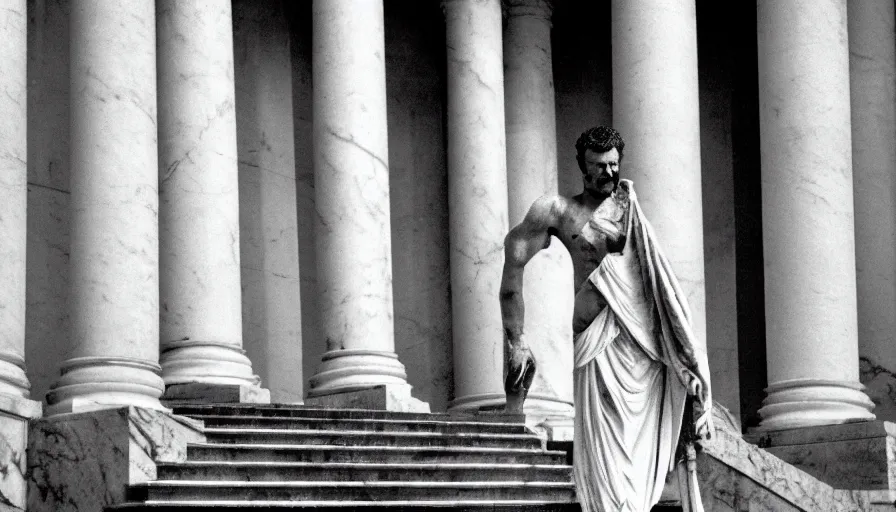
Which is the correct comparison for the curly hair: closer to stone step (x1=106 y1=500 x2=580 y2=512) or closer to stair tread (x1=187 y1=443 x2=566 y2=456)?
stone step (x1=106 y1=500 x2=580 y2=512)

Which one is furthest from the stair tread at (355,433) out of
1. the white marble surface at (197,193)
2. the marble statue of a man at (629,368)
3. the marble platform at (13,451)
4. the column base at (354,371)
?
the marble statue of a man at (629,368)

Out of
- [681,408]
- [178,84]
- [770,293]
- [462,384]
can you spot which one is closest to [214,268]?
[178,84]

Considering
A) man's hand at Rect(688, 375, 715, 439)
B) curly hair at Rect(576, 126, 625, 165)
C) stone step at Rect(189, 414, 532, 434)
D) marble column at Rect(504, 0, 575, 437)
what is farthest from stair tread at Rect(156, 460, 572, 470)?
marble column at Rect(504, 0, 575, 437)

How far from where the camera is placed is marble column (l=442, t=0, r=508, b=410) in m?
35.2

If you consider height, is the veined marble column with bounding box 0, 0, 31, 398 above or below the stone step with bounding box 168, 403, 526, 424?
above

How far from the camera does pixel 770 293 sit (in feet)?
109

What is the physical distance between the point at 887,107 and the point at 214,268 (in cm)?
1582

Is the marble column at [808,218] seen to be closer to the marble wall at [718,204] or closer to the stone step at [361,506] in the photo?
the marble wall at [718,204]

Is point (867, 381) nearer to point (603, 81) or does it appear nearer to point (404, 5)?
point (603, 81)

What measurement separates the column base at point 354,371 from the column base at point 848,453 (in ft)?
24.1

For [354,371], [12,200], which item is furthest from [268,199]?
[12,200]

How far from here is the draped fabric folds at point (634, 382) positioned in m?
16.3

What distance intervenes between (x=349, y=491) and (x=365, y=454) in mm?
1731

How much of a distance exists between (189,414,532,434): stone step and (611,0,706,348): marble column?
5.98 metres
